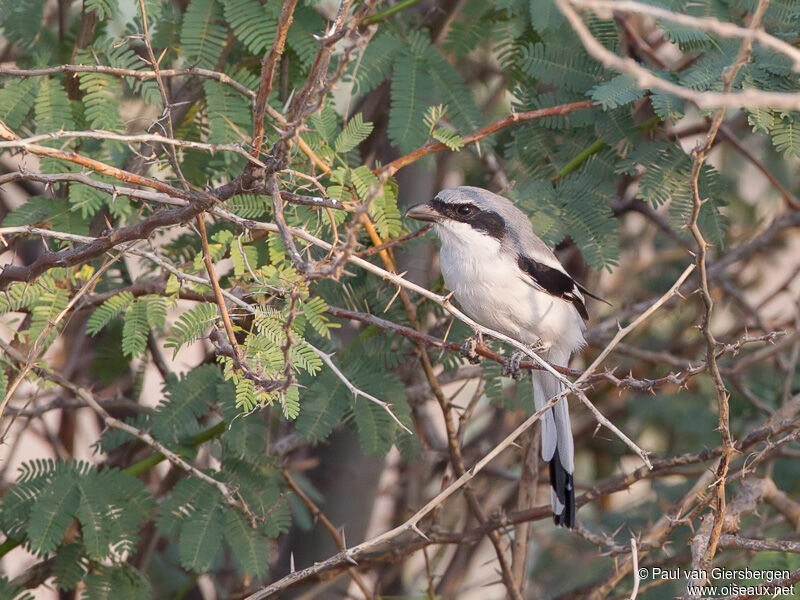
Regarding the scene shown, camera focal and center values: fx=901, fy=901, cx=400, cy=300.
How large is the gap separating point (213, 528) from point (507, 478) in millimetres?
2110

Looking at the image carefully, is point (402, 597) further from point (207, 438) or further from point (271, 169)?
point (271, 169)

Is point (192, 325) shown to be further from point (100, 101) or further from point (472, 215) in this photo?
point (472, 215)

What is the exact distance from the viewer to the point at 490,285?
4.04 metres

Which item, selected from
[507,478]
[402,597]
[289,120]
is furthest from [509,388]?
[289,120]

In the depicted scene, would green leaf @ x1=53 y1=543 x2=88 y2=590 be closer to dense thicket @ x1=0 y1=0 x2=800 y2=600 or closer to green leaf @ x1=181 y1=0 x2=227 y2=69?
dense thicket @ x1=0 y1=0 x2=800 y2=600

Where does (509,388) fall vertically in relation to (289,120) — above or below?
below

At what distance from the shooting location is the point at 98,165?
8.02ft

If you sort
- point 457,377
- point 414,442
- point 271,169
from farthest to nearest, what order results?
point 457,377
point 414,442
point 271,169

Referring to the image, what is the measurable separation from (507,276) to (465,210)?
0.36m

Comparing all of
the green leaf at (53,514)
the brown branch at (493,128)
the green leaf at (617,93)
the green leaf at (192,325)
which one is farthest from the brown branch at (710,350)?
the green leaf at (53,514)

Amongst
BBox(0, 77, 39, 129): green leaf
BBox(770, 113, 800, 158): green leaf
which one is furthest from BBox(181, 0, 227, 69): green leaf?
BBox(770, 113, 800, 158): green leaf

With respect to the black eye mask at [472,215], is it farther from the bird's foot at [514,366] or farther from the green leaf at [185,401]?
the green leaf at [185,401]

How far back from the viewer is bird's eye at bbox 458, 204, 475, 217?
412 centimetres

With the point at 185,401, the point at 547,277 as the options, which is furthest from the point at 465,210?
the point at 185,401
